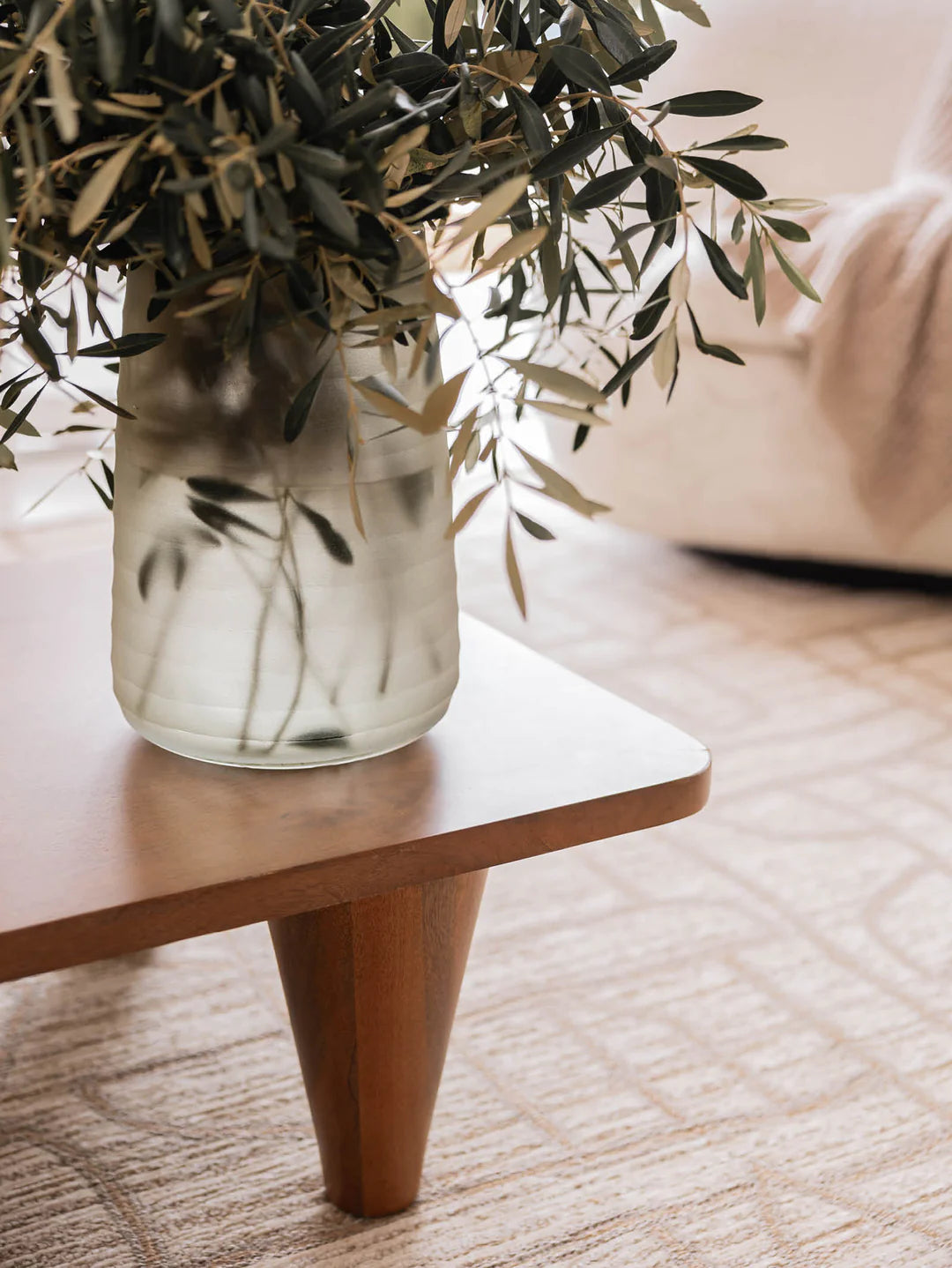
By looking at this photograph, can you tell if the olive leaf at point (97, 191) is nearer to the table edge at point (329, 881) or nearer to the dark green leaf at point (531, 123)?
the dark green leaf at point (531, 123)

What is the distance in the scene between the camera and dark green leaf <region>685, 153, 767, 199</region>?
0.58 m

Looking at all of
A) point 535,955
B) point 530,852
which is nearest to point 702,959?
point 535,955

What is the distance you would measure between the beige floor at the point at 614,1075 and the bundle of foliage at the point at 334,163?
1.68 feet

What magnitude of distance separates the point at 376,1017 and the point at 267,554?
0.99ft

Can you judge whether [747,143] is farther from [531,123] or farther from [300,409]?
[300,409]

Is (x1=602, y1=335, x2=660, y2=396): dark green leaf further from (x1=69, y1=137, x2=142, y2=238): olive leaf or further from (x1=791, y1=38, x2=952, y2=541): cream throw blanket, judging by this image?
(x1=791, y1=38, x2=952, y2=541): cream throw blanket

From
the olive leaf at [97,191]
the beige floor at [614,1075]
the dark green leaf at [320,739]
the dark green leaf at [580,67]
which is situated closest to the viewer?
the olive leaf at [97,191]

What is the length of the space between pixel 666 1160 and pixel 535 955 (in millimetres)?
273

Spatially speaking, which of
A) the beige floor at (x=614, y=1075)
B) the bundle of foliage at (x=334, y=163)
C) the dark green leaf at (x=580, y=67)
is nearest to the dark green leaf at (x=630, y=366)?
the bundle of foliage at (x=334, y=163)

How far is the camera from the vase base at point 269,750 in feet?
2.23

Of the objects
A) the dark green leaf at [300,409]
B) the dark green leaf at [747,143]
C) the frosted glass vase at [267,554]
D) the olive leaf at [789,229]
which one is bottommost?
the frosted glass vase at [267,554]

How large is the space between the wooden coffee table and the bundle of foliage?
0.54 ft

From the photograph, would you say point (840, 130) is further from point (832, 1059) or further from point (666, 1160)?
point (666, 1160)

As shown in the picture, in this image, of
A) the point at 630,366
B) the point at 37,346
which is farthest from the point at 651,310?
the point at 37,346
